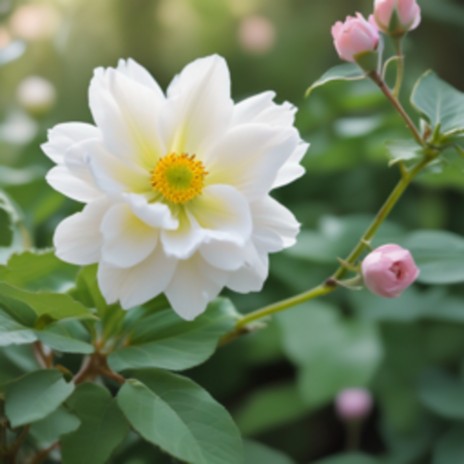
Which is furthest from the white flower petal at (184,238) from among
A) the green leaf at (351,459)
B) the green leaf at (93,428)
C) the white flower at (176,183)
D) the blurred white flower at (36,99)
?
the blurred white flower at (36,99)

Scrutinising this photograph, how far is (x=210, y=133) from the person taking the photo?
0.46 meters

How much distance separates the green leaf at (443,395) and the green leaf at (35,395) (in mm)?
455

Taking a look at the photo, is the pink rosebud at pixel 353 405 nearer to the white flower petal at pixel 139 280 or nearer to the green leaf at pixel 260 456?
the green leaf at pixel 260 456

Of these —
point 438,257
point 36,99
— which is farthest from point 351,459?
point 36,99

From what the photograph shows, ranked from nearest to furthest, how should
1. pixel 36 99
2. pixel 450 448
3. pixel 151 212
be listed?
1. pixel 151 212
2. pixel 450 448
3. pixel 36 99

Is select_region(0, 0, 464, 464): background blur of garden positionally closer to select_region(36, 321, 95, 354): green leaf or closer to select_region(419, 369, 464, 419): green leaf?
select_region(419, 369, 464, 419): green leaf

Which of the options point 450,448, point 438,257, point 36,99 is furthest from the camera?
point 36,99

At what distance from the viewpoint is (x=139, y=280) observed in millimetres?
431

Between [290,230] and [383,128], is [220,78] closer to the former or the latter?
[290,230]

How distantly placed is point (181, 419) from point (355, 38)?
228 millimetres

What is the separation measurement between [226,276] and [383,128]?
0.58 m

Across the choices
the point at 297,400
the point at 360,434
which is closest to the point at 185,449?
the point at 297,400

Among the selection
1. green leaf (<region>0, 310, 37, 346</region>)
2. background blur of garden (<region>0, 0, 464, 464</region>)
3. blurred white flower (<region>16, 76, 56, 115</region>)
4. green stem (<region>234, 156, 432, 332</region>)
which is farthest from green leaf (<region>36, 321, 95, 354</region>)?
blurred white flower (<region>16, 76, 56, 115</region>)

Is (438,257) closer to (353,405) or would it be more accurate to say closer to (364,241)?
(364,241)
